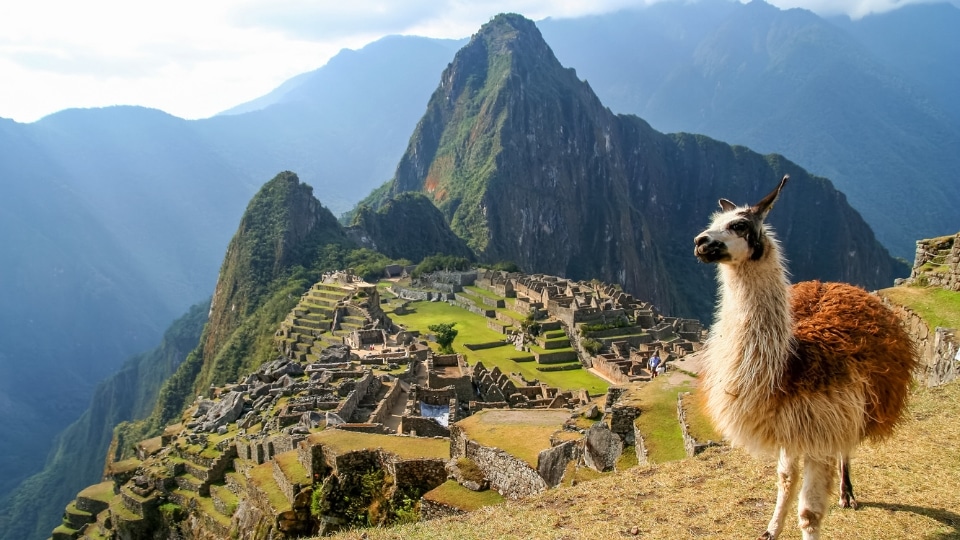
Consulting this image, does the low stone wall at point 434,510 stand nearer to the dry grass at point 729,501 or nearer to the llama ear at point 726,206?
the dry grass at point 729,501

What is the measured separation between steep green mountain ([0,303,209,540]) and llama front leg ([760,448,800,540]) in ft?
166

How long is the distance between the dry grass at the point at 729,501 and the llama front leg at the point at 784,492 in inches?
21.0

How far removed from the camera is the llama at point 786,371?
4.21 metres

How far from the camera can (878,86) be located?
15862 cm

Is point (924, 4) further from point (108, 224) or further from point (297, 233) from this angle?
point (108, 224)

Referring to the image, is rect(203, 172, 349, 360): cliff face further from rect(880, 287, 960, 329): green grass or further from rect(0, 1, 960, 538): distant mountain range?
rect(880, 287, 960, 329): green grass

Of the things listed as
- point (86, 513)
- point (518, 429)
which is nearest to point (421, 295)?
point (86, 513)

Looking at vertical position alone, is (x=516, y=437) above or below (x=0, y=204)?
below

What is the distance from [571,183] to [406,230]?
194 feet

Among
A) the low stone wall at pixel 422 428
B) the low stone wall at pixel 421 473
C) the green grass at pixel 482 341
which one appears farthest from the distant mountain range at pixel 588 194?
the low stone wall at pixel 421 473

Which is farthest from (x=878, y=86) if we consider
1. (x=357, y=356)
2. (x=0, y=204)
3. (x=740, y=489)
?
(x=0, y=204)

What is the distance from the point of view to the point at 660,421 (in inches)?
366

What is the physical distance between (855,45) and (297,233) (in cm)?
16661

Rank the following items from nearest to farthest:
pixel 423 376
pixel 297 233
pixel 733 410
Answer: pixel 733 410 → pixel 423 376 → pixel 297 233
